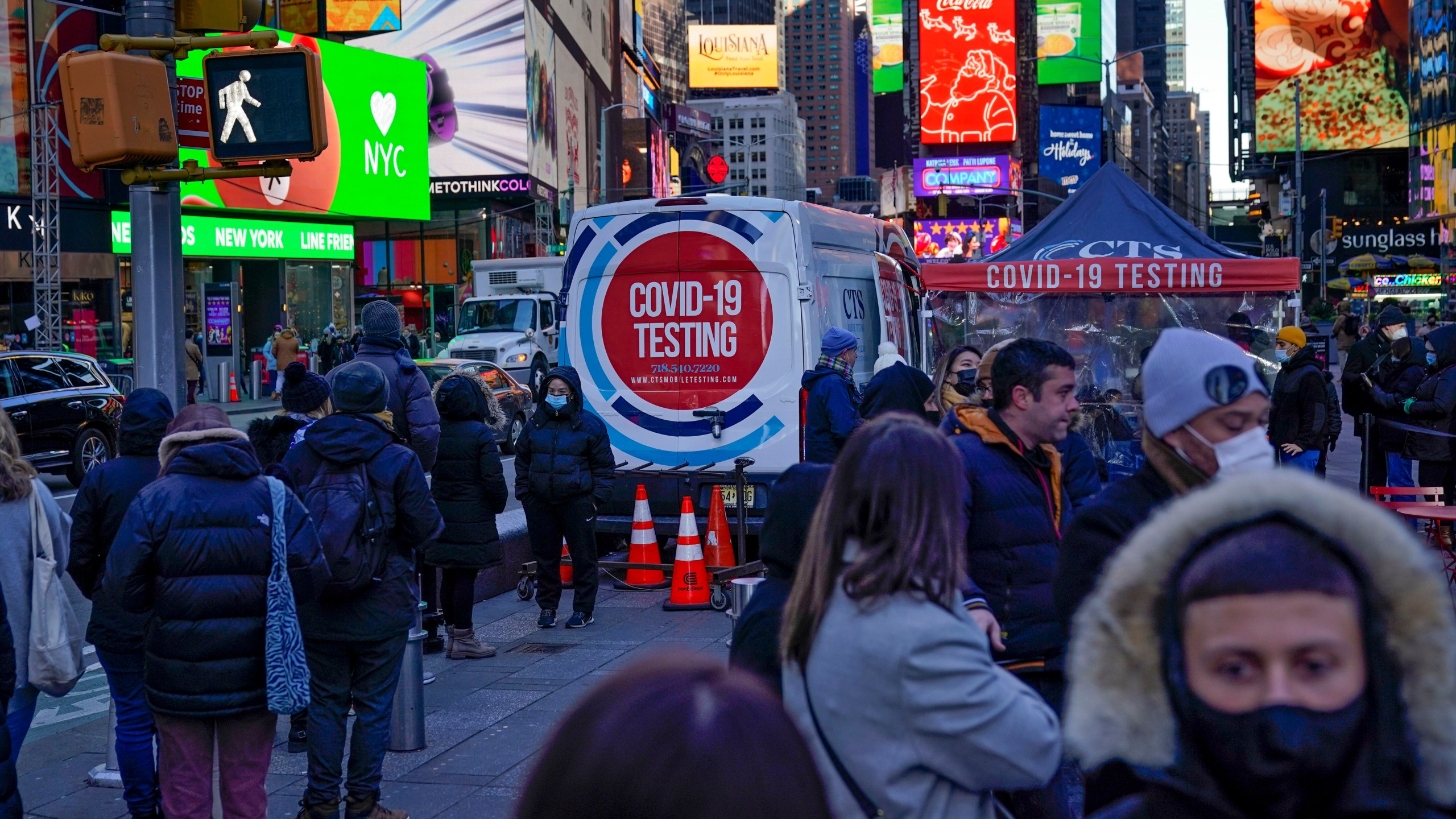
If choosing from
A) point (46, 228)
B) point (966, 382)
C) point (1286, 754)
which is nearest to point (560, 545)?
point (966, 382)

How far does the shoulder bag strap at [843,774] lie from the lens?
2678 mm

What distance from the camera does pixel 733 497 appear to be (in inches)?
433

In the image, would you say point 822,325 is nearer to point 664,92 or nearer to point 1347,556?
point 1347,556

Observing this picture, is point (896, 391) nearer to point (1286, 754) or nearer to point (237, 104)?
point (237, 104)

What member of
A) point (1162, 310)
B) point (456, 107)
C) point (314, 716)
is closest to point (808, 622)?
point (314, 716)

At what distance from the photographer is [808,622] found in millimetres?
2805

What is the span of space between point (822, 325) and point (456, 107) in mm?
45321

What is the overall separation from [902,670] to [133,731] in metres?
3.96

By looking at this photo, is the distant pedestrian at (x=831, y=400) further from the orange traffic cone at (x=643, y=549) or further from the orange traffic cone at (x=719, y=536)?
the orange traffic cone at (x=643, y=549)

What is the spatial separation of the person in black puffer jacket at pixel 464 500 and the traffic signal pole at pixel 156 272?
6.71 feet

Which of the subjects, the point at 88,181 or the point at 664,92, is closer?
the point at 88,181

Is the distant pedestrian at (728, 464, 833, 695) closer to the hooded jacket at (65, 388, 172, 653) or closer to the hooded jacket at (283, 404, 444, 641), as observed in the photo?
the hooded jacket at (283, 404, 444, 641)

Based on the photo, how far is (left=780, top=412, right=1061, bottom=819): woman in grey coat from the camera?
2.62 m

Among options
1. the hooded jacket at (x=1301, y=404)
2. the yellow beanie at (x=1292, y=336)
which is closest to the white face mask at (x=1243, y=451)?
the hooded jacket at (x=1301, y=404)
